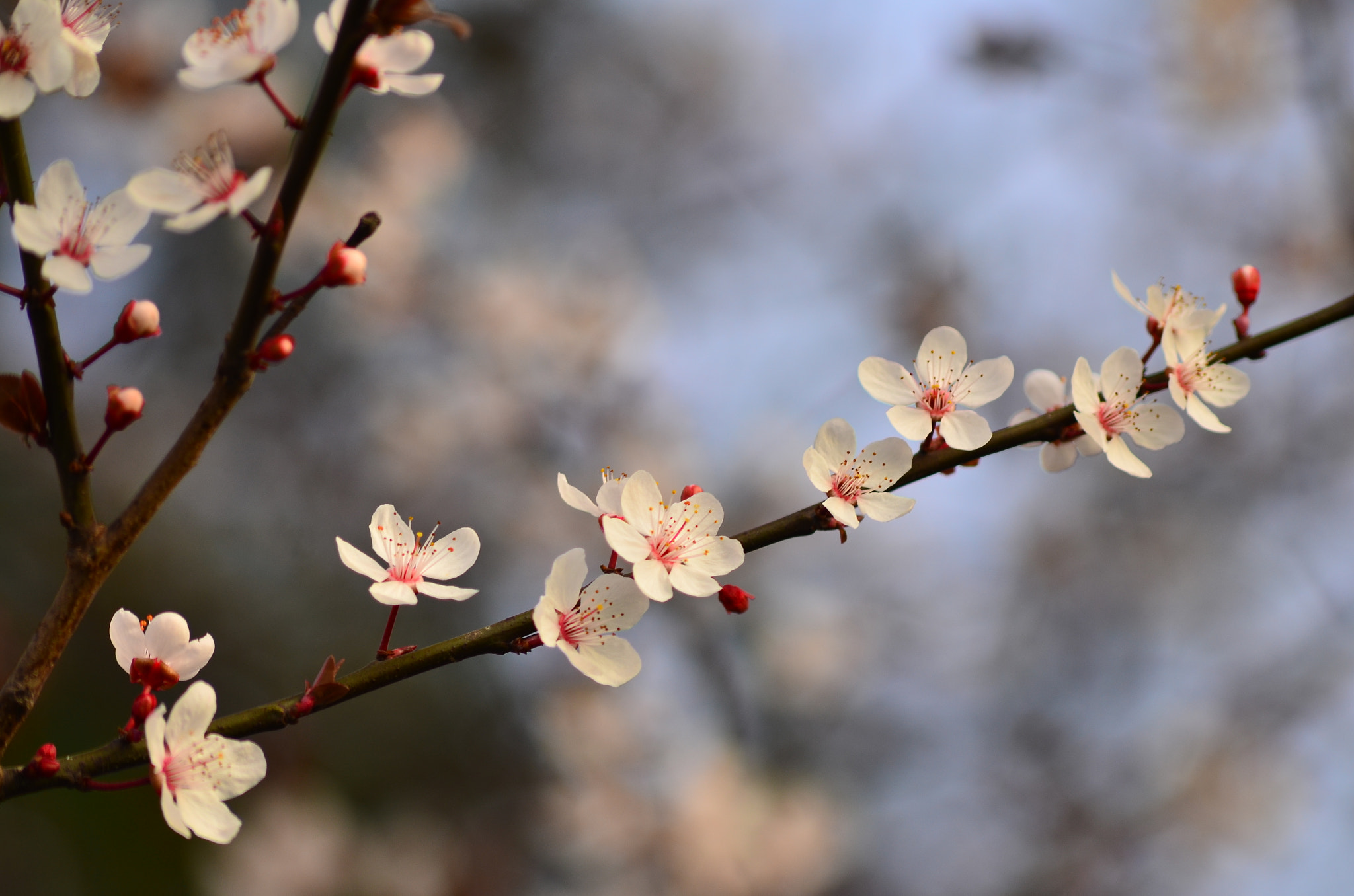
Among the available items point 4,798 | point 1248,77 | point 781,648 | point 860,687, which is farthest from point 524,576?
point 1248,77

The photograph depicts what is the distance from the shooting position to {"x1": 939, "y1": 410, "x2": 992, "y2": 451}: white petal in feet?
2.94

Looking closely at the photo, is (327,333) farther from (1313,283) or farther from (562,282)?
(1313,283)

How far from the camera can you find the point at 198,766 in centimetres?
75

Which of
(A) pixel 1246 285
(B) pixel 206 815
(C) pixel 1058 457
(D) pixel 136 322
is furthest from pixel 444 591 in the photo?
(A) pixel 1246 285

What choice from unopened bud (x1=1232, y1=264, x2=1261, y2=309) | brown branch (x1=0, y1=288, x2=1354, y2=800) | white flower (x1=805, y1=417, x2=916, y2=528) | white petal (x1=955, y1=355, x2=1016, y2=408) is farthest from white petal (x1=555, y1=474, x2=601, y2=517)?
unopened bud (x1=1232, y1=264, x2=1261, y2=309)

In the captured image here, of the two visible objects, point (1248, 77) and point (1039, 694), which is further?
point (1039, 694)

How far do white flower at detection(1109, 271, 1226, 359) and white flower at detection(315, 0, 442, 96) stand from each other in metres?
0.77

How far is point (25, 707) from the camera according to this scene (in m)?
0.66

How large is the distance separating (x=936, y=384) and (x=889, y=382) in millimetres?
53

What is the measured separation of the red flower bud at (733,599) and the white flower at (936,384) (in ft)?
0.78

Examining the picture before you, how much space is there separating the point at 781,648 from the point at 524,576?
1.26 metres

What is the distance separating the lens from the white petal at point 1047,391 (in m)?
1.08

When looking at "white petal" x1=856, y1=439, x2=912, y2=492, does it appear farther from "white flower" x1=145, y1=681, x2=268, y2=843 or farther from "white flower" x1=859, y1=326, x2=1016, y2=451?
"white flower" x1=145, y1=681, x2=268, y2=843

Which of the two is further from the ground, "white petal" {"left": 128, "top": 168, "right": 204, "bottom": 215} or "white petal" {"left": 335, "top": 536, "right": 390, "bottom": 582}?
"white petal" {"left": 128, "top": 168, "right": 204, "bottom": 215}
